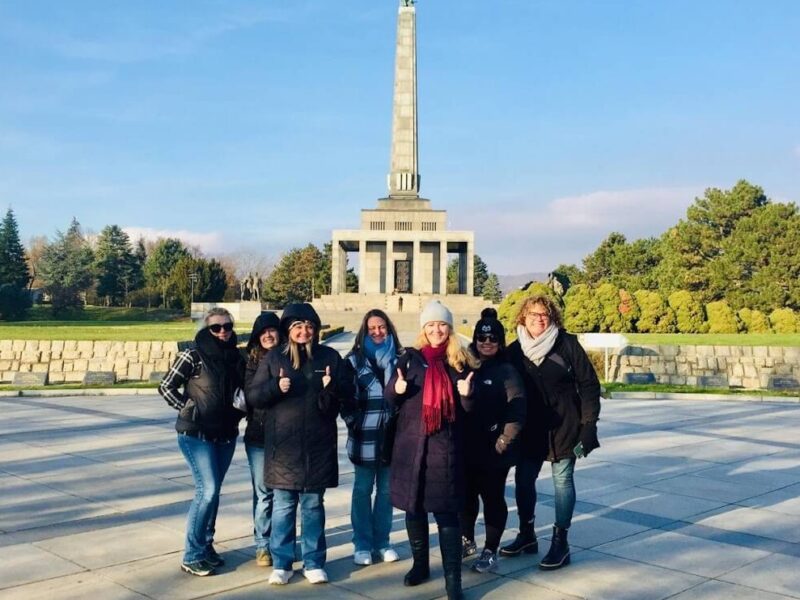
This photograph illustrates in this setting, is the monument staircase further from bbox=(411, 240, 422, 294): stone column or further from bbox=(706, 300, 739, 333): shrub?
bbox=(706, 300, 739, 333): shrub

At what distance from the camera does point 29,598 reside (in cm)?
420

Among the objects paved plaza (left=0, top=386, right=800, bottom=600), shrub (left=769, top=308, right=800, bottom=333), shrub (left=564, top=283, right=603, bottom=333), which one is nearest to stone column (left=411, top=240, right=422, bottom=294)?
shrub (left=564, top=283, right=603, bottom=333)

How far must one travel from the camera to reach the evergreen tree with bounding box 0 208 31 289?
197ft

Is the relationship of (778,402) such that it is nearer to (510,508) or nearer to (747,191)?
(510,508)

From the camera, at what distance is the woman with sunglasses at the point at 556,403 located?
4.93 metres

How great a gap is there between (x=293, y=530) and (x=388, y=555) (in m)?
0.71

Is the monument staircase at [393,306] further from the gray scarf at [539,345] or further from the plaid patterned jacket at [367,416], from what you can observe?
the plaid patterned jacket at [367,416]

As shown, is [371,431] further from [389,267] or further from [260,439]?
[389,267]

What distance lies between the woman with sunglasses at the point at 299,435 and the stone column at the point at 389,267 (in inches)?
1953

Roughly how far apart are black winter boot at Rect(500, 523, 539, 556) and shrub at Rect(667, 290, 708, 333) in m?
34.2

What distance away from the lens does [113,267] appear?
252ft

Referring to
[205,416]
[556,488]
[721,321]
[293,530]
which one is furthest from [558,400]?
[721,321]

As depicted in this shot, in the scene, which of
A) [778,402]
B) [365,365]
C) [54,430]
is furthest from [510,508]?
[778,402]

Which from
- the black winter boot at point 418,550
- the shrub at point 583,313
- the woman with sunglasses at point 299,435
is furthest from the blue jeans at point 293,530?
the shrub at point 583,313
